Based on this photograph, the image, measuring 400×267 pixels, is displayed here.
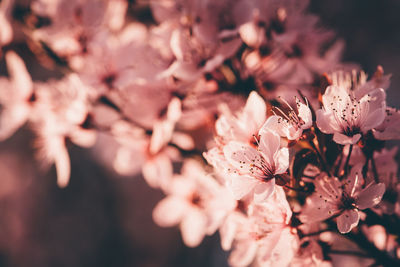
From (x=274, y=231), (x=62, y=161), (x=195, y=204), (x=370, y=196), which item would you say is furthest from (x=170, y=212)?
(x=370, y=196)

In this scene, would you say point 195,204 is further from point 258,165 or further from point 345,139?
point 345,139

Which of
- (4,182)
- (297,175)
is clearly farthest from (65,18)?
(4,182)

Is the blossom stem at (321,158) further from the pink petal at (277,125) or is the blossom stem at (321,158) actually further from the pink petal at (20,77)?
the pink petal at (20,77)

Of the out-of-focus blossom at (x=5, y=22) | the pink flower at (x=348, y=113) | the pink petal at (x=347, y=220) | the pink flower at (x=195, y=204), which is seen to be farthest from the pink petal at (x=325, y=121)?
the out-of-focus blossom at (x=5, y=22)

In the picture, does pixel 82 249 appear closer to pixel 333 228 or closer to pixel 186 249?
pixel 186 249

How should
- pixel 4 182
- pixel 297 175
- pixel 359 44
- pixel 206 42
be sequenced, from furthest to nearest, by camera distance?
1. pixel 4 182
2. pixel 359 44
3. pixel 206 42
4. pixel 297 175

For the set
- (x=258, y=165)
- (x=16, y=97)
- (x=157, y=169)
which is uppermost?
(x=258, y=165)
